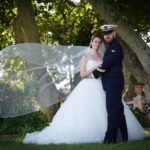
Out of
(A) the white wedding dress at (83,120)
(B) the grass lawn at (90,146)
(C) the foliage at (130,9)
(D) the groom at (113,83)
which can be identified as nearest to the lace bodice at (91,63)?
(A) the white wedding dress at (83,120)

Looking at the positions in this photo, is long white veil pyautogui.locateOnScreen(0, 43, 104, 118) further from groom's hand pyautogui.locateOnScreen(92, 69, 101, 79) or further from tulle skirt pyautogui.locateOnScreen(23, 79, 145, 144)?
groom's hand pyautogui.locateOnScreen(92, 69, 101, 79)

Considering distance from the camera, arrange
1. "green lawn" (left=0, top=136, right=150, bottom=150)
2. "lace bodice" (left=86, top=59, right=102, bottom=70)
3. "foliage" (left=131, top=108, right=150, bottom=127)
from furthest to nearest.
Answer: "foliage" (left=131, top=108, right=150, bottom=127) < "lace bodice" (left=86, top=59, right=102, bottom=70) < "green lawn" (left=0, top=136, right=150, bottom=150)

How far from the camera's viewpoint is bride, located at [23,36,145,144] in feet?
37.6

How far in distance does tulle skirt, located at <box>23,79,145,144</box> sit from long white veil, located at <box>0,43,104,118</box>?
2.40 feet

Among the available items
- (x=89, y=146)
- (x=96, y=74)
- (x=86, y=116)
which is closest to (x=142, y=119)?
(x=86, y=116)

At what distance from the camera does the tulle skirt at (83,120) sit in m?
11.4

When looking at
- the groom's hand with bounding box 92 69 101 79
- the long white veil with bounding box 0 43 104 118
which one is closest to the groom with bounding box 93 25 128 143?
the groom's hand with bounding box 92 69 101 79

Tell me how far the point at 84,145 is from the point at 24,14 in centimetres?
869

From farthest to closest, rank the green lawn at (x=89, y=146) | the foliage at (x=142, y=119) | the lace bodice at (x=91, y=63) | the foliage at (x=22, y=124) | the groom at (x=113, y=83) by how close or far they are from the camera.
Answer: the foliage at (x=142, y=119) → the foliage at (x=22, y=124) → the lace bodice at (x=91, y=63) → the groom at (x=113, y=83) → the green lawn at (x=89, y=146)

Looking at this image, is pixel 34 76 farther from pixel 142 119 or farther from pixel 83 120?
pixel 142 119

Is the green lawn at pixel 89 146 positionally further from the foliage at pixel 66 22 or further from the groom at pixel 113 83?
the foliage at pixel 66 22

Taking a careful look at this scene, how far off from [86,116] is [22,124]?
17.4ft

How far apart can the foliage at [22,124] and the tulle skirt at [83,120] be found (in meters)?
3.86

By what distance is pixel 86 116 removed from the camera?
11633mm
